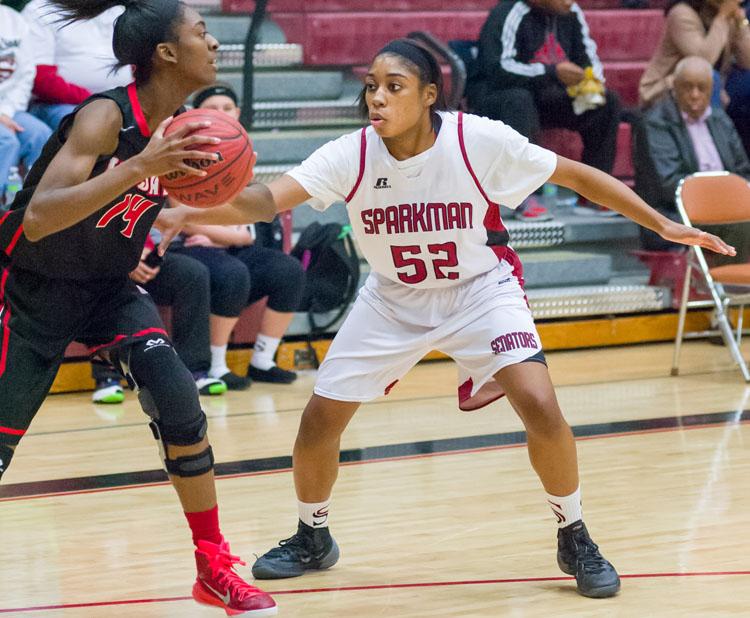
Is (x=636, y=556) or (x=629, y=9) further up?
(x=636, y=556)

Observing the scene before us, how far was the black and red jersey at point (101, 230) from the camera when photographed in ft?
11.8

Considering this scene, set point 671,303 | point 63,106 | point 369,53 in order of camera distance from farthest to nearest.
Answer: point 369,53 → point 671,303 → point 63,106

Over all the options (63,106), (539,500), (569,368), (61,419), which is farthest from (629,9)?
(539,500)

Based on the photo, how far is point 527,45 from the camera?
920 cm

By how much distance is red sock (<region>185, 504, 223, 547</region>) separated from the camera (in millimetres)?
3766

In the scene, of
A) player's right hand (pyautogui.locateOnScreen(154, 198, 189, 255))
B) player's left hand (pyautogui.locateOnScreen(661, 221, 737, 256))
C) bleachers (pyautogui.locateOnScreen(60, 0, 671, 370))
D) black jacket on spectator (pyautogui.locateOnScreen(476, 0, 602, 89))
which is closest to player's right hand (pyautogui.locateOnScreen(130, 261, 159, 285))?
bleachers (pyautogui.locateOnScreen(60, 0, 671, 370))

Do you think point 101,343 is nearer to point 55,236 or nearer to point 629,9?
point 55,236

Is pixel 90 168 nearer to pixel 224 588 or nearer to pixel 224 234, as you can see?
pixel 224 588

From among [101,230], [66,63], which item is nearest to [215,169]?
[101,230]

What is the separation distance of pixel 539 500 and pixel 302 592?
133 centimetres

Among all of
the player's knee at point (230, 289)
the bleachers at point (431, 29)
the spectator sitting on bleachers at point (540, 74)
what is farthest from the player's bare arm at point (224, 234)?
the bleachers at point (431, 29)

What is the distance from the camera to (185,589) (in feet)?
13.3

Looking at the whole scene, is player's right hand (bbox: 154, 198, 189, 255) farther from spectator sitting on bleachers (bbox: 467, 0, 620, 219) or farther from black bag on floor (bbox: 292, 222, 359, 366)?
spectator sitting on bleachers (bbox: 467, 0, 620, 219)

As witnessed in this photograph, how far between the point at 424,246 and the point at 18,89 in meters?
4.33
